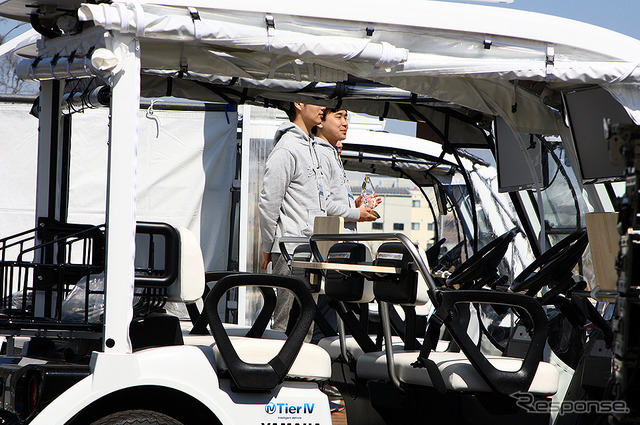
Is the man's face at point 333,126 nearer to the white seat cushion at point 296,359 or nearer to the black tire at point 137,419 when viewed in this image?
the white seat cushion at point 296,359

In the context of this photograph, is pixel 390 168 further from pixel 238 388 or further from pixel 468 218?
pixel 238 388

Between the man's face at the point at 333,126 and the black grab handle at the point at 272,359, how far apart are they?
103 inches

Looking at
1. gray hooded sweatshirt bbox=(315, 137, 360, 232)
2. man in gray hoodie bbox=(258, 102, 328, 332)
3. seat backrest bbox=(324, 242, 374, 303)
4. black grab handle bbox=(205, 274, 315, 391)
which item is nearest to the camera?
black grab handle bbox=(205, 274, 315, 391)

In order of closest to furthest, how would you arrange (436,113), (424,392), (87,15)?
(87,15) < (424,392) < (436,113)

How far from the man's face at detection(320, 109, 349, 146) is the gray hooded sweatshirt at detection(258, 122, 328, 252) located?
1.56 ft

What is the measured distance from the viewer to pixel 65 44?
3289 millimetres

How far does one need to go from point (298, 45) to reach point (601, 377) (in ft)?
6.17

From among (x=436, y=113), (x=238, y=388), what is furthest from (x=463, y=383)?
(x=436, y=113)

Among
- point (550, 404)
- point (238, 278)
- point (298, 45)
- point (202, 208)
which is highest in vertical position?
point (298, 45)

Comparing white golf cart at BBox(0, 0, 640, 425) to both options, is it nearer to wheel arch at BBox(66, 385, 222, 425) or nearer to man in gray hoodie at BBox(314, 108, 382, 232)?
wheel arch at BBox(66, 385, 222, 425)

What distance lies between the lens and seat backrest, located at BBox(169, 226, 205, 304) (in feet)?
11.3

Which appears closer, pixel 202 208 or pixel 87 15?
pixel 87 15

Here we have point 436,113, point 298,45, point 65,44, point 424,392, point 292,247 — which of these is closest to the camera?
point 298,45

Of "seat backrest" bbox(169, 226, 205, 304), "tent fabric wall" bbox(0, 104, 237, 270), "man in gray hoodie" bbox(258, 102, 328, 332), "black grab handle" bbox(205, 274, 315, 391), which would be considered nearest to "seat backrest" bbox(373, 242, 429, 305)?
"black grab handle" bbox(205, 274, 315, 391)
